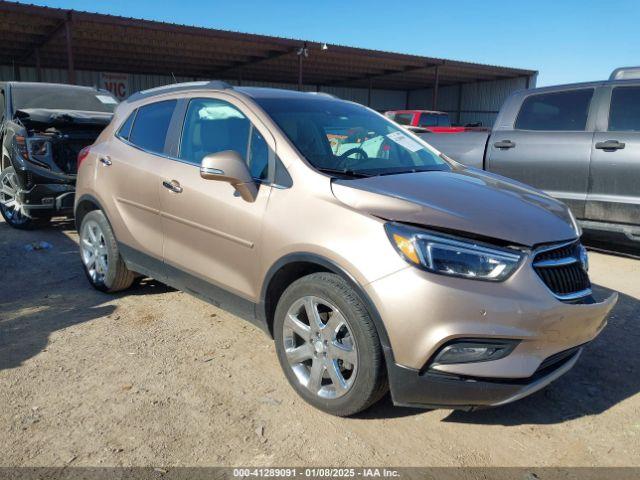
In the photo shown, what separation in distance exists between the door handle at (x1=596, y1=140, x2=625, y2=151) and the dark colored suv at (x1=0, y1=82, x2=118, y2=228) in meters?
6.04

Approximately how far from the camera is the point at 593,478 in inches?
90.0

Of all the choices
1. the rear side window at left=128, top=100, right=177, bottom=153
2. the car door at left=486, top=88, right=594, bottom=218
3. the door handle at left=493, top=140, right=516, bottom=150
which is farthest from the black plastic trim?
the door handle at left=493, top=140, right=516, bottom=150

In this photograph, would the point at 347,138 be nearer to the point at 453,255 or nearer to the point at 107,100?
the point at 453,255

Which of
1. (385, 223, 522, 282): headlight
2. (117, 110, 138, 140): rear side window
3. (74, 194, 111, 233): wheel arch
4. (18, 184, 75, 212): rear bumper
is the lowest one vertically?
(18, 184, 75, 212): rear bumper

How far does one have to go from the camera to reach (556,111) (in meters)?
6.00

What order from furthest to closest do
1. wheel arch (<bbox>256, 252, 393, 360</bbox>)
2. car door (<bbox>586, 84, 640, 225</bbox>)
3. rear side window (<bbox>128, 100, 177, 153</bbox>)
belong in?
car door (<bbox>586, 84, 640, 225</bbox>) < rear side window (<bbox>128, 100, 177, 153</bbox>) < wheel arch (<bbox>256, 252, 393, 360</bbox>)

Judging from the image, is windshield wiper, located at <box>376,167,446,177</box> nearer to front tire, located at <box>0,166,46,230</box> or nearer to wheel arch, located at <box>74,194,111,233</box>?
wheel arch, located at <box>74,194,111,233</box>

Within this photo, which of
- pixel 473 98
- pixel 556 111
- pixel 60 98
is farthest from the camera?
pixel 473 98

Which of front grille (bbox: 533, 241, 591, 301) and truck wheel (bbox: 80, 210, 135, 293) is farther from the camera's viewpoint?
truck wheel (bbox: 80, 210, 135, 293)

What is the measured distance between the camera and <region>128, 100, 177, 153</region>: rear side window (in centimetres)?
386

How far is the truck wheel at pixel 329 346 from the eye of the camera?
96.3 inches

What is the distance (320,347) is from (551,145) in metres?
4.41

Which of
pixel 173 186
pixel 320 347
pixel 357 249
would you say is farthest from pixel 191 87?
pixel 320 347

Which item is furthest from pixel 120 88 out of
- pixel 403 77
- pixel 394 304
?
pixel 394 304
